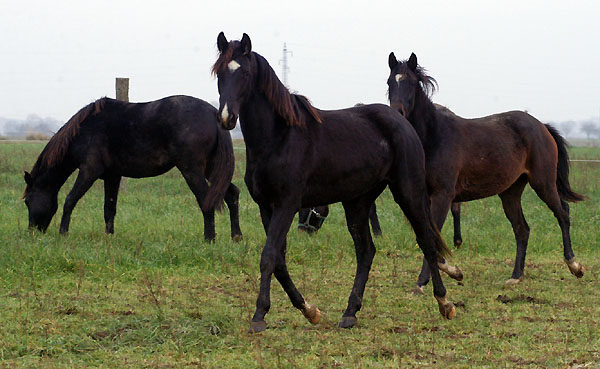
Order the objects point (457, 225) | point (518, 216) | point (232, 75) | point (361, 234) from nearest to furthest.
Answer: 1. point (232, 75)
2. point (361, 234)
3. point (518, 216)
4. point (457, 225)

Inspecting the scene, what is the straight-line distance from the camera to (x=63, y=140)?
32.1ft

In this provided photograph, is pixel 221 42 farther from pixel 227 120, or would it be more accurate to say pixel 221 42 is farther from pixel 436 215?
pixel 436 215

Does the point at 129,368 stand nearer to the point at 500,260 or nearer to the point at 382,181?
the point at 382,181

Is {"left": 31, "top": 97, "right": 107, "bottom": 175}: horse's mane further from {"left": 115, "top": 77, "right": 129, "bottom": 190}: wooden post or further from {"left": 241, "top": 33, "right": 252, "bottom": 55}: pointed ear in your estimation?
{"left": 241, "top": 33, "right": 252, "bottom": 55}: pointed ear

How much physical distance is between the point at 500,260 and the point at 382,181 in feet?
13.4

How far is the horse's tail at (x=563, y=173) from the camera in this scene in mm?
9289

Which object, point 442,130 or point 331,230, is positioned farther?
point 331,230

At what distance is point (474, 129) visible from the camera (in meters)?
8.25

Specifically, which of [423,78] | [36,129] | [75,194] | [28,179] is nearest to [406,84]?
[423,78]

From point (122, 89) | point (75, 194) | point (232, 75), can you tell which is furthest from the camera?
point (122, 89)

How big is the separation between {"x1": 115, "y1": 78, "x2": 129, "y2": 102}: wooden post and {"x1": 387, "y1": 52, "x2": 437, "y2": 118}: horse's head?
24.3 feet

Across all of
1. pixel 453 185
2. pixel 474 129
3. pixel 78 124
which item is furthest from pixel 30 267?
pixel 474 129

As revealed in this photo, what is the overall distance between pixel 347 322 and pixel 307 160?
1.35 meters

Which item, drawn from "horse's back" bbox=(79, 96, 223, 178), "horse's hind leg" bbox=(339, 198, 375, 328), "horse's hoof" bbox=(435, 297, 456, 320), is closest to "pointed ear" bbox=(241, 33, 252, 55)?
"horse's hind leg" bbox=(339, 198, 375, 328)
